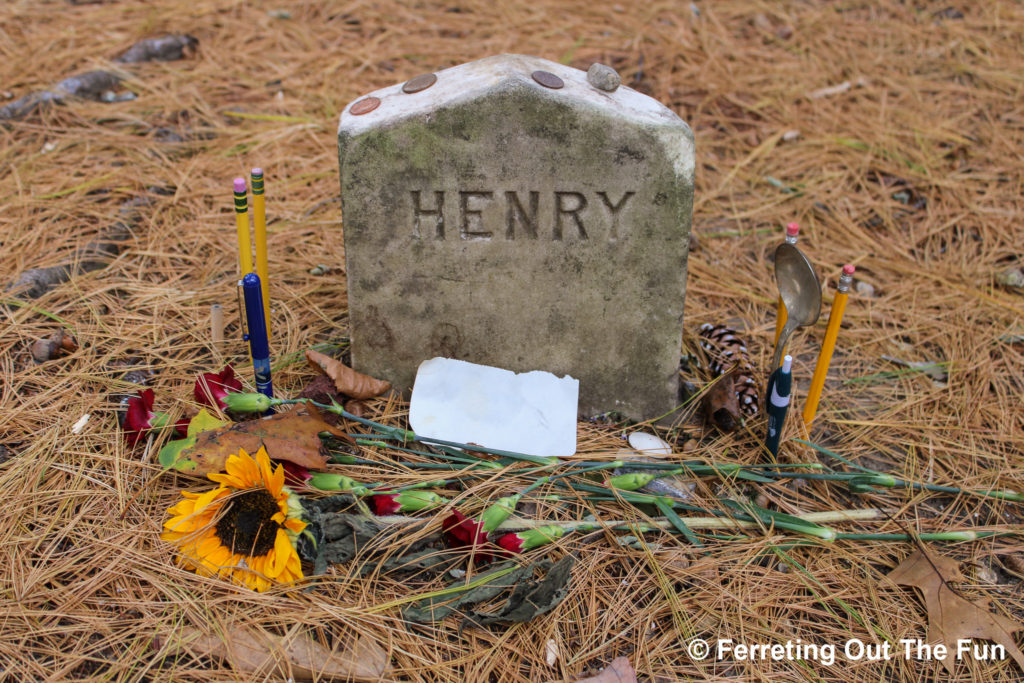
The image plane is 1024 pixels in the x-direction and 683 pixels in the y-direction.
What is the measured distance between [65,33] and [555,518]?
3866 millimetres

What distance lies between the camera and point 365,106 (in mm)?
2355

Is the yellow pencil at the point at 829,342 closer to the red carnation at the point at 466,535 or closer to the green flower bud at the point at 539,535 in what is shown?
the green flower bud at the point at 539,535

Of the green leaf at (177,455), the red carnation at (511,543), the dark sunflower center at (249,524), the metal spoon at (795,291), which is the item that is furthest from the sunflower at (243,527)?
the metal spoon at (795,291)

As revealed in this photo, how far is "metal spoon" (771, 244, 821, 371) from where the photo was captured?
2347 millimetres

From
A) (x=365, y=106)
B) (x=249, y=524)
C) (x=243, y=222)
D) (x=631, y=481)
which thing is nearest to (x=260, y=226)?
(x=243, y=222)

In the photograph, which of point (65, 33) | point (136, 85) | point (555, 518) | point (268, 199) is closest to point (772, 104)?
point (268, 199)

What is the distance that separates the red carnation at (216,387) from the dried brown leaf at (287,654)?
73 centimetres

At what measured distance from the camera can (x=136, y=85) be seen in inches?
160

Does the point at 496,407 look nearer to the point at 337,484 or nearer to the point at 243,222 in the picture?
the point at 337,484

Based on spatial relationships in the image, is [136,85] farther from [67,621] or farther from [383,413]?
[67,621]

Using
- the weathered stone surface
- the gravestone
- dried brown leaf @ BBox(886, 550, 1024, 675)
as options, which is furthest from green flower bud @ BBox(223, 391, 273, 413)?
dried brown leaf @ BBox(886, 550, 1024, 675)

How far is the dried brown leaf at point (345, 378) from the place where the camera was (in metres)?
2.54

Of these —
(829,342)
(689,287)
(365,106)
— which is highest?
(365,106)

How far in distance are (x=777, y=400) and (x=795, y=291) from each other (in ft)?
1.12
